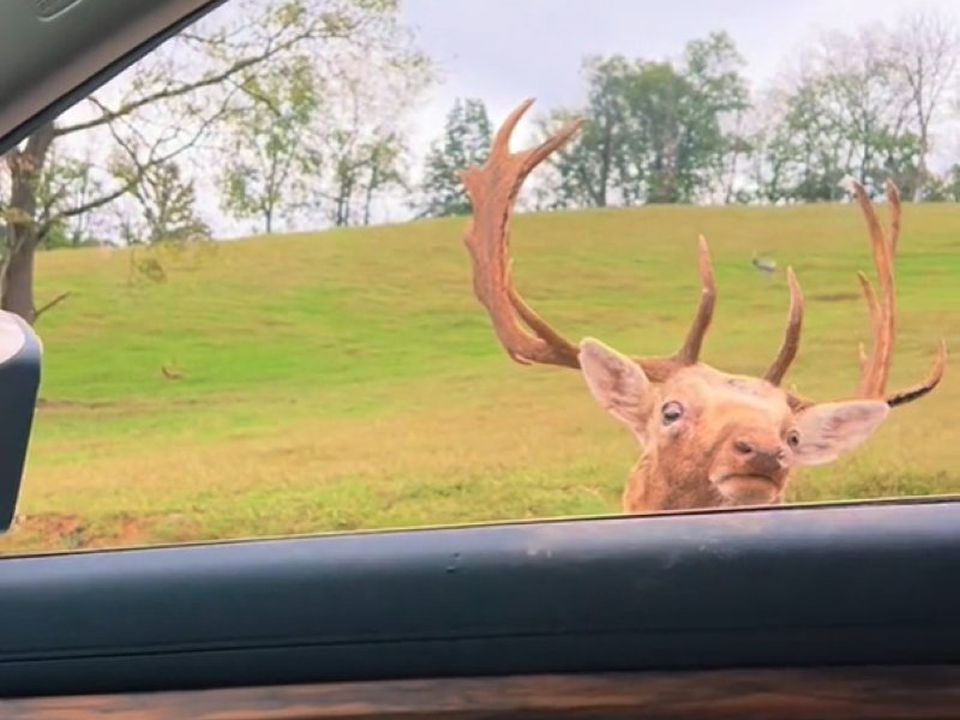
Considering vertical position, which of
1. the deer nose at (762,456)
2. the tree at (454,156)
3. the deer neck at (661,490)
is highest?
the tree at (454,156)

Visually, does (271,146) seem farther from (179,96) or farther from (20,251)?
(20,251)

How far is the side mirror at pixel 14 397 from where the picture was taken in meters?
1.39

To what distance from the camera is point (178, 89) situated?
6.93 ft

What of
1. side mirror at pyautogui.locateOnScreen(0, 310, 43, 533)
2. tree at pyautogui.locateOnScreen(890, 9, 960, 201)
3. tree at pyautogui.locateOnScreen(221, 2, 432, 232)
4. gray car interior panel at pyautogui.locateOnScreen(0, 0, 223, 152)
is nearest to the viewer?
side mirror at pyautogui.locateOnScreen(0, 310, 43, 533)

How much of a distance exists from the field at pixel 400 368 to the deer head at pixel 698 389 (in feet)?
0.07

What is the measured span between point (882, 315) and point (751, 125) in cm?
37

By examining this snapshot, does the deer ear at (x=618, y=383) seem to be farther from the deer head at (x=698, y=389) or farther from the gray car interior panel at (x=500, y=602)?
the gray car interior panel at (x=500, y=602)

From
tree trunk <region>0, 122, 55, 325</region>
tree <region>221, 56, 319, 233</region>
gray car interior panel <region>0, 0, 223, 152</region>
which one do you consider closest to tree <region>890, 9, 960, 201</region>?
tree <region>221, 56, 319, 233</region>

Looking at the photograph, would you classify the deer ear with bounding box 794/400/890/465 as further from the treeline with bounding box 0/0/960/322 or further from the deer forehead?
the treeline with bounding box 0/0/960/322

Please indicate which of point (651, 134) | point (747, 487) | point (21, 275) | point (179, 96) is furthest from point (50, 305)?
point (747, 487)

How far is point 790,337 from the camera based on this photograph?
199cm

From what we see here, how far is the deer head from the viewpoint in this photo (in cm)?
197

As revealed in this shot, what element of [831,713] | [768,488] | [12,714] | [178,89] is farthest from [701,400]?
[12,714]

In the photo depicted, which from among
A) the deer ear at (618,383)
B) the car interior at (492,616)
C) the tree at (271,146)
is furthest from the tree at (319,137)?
the deer ear at (618,383)
